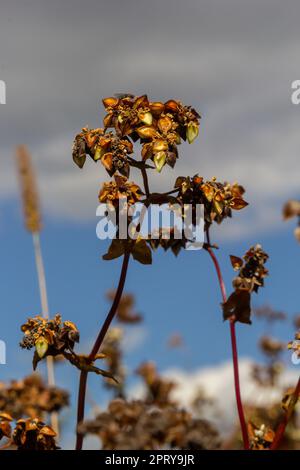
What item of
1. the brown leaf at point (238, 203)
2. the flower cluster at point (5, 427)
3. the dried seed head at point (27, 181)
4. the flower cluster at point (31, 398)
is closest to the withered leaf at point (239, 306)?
the brown leaf at point (238, 203)

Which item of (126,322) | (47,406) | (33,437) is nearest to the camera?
(33,437)

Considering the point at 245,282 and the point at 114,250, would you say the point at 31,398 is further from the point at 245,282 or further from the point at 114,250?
the point at 245,282

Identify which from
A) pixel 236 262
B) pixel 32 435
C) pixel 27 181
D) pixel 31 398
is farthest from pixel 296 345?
pixel 27 181

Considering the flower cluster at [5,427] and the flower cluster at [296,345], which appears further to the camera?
the flower cluster at [5,427]

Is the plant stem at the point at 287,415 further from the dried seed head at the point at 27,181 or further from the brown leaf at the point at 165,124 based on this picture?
the dried seed head at the point at 27,181

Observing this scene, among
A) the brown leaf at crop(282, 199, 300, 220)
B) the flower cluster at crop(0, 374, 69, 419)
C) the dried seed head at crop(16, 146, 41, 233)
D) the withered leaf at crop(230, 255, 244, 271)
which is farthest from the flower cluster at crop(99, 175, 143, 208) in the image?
the dried seed head at crop(16, 146, 41, 233)

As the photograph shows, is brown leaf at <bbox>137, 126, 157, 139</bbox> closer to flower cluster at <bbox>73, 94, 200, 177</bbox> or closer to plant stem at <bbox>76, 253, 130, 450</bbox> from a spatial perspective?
flower cluster at <bbox>73, 94, 200, 177</bbox>

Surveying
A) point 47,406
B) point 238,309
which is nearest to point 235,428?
point 47,406

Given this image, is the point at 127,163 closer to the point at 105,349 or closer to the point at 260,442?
the point at 260,442
